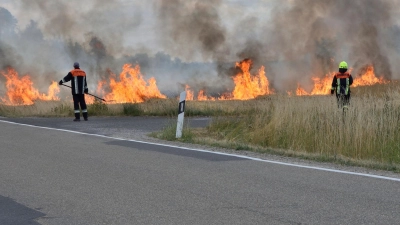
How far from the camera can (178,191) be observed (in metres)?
7.76

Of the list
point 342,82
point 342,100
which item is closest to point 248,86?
point 342,82

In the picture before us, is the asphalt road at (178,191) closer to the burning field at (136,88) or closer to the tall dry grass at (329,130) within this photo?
the tall dry grass at (329,130)

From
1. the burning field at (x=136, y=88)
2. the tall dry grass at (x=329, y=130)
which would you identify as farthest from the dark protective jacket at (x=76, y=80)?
the burning field at (x=136, y=88)

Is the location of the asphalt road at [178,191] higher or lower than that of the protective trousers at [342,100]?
lower

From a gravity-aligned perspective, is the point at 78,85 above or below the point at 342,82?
above

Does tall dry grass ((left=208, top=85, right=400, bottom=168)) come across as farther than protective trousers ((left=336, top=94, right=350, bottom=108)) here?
No

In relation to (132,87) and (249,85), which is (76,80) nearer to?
(132,87)

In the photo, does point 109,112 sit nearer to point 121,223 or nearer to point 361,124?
point 361,124

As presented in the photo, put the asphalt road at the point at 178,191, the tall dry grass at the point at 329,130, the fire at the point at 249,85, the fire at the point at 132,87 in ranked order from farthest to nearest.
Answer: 1. the fire at the point at 249,85
2. the fire at the point at 132,87
3. the tall dry grass at the point at 329,130
4. the asphalt road at the point at 178,191

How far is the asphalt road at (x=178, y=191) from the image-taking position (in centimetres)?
639

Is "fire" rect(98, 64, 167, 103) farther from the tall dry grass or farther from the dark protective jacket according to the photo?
the tall dry grass

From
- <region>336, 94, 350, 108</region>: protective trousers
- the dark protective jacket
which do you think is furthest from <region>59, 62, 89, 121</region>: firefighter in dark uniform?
<region>336, 94, 350, 108</region>: protective trousers

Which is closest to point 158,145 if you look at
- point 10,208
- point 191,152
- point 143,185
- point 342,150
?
point 191,152

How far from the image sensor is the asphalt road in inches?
252
